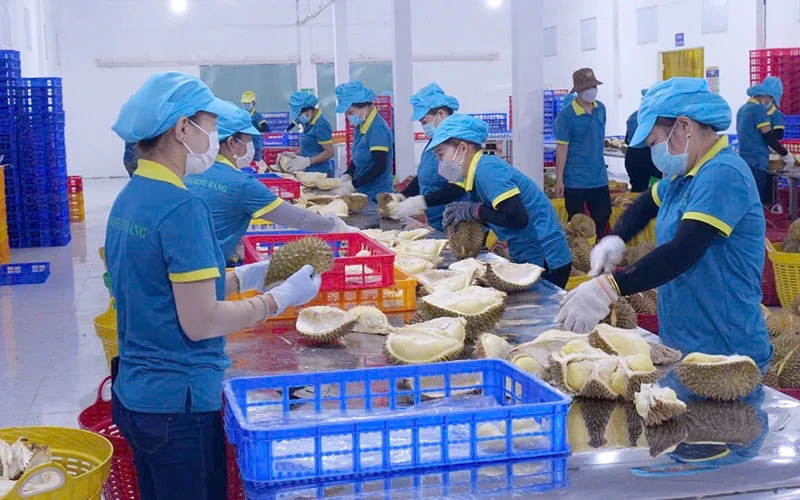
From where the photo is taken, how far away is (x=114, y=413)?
239cm

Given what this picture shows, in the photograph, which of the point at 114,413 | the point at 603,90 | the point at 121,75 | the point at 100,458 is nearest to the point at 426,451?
the point at 114,413

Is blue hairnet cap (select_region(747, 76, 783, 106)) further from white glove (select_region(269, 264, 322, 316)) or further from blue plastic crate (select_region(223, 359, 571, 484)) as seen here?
blue plastic crate (select_region(223, 359, 571, 484))

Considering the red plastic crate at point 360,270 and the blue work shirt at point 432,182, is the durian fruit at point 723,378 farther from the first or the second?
the blue work shirt at point 432,182

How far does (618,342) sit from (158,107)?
1.33m

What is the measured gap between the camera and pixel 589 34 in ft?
61.0

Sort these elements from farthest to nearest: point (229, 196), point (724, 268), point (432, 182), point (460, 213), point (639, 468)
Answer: point (432, 182), point (460, 213), point (229, 196), point (724, 268), point (639, 468)

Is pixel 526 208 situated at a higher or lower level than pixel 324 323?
higher

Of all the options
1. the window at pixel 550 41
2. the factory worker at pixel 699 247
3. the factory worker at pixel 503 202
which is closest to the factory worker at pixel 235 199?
the factory worker at pixel 503 202

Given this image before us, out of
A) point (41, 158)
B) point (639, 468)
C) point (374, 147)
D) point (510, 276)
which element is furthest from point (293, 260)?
point (41, 158)

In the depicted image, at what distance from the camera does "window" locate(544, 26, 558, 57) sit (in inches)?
797

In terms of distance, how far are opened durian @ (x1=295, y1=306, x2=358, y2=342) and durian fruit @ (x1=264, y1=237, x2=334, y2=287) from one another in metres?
0.20

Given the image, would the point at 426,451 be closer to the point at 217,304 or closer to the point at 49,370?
the point at 217,304

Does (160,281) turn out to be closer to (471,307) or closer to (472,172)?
(471,307)

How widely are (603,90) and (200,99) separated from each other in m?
16.6
